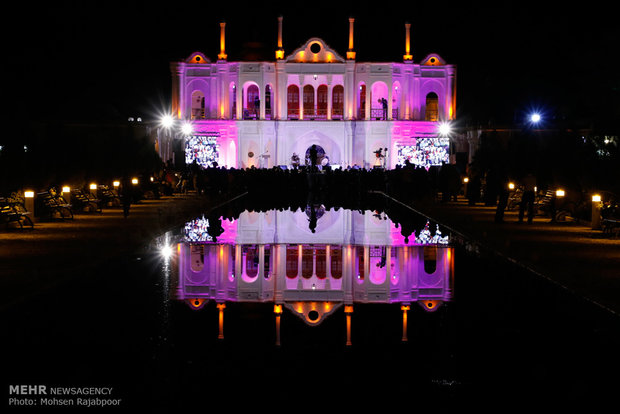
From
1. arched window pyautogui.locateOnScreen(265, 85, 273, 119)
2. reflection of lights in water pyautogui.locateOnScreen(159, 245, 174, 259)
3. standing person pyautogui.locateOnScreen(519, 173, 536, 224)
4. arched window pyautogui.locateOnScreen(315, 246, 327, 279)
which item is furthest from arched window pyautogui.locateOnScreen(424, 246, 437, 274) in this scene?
arched window pyautogui.locateOnScreen(265, 85, 273, 119)

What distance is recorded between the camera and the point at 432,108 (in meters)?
72.8

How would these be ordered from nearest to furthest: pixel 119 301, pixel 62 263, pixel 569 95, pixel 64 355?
pixel 64 355
pixel 119 301
pixel 62 263
pixel 569 95

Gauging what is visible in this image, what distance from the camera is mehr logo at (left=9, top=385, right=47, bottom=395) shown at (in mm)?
7473

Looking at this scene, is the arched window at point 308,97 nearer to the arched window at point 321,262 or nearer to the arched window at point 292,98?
the arched window at point 292,98

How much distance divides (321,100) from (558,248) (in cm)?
5359

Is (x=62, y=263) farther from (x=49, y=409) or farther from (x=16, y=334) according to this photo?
(x=49, y=409)

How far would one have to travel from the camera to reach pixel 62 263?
15945 mm

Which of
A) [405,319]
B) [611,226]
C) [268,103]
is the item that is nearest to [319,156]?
[268,103]

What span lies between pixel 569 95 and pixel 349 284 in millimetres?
46451

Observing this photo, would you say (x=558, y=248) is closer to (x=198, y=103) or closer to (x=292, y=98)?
(x=292, y=98)

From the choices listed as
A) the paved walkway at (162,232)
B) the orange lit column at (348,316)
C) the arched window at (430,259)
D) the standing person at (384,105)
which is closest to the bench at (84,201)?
the paved walkway at (162,232)

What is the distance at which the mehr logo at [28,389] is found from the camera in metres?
7.47

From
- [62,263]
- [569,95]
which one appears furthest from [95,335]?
[569,95]

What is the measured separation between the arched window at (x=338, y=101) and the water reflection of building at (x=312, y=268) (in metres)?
46.4
